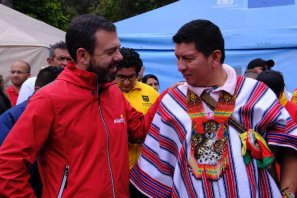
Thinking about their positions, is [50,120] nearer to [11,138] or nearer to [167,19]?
[11,138]

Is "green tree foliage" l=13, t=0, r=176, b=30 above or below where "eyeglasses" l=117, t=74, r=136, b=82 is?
below

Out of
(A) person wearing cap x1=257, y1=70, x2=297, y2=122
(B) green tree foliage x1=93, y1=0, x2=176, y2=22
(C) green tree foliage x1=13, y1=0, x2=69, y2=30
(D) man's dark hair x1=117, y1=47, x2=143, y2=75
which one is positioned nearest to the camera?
(D) man's dark hair x1=117, y1=47, x2=143, y2=75

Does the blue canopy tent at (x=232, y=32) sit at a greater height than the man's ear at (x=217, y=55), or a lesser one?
lesser

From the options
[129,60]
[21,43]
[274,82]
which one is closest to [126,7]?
[21,43]

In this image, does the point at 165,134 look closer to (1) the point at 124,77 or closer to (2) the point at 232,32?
(1) the point at 124,77

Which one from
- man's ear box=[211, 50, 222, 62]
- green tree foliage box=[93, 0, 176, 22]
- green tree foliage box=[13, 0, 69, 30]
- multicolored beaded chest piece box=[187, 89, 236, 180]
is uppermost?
man's ear box=[211, 50, 222, 62]

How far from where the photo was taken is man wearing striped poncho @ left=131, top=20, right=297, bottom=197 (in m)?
2.49

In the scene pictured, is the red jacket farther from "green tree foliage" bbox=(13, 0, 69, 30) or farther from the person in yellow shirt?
"green tree foliage" bbox=(13, 0, 69, 30)

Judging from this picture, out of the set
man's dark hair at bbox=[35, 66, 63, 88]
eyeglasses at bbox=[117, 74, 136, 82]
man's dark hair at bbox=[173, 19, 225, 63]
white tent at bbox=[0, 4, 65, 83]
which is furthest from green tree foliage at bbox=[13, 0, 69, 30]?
man's dark hair at bbox=[173, 19, 225, 63]

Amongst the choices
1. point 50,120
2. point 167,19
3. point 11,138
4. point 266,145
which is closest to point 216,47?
point 266,145

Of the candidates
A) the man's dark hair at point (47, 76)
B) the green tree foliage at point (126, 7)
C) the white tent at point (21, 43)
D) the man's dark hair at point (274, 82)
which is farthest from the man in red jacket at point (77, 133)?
the green tree foliage at point (126, 7)

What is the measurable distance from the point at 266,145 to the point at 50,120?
1090mm

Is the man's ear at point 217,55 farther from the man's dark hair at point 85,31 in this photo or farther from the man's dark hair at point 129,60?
the man's dark hair at point 129,60

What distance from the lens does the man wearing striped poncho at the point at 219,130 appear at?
249 cm
